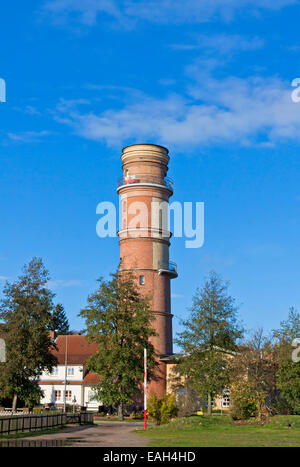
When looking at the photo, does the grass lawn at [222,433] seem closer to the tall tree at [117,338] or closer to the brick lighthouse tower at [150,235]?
the tall tree at [117,338]

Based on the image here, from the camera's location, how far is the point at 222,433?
83.3 feet

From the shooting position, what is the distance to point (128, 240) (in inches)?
2057

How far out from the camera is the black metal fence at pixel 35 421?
23.1m

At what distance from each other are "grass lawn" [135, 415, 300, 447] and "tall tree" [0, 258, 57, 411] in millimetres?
13078

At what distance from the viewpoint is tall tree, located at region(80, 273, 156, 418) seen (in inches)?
1682

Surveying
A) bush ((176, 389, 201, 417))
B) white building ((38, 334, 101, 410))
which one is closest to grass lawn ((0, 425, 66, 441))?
bush ((176, 389, 201, 417))

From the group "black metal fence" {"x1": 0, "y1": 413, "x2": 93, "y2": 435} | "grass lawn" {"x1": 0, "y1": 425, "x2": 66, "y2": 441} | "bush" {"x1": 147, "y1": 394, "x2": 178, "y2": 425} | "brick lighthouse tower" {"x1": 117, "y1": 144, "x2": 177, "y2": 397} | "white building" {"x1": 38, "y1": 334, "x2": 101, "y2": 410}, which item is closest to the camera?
"grass lawn" {"x1": 0, "y1": 425, "x2": 66, "y2": 441}

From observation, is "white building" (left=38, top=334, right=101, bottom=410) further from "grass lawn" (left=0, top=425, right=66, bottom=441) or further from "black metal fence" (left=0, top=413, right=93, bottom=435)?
"grass lawn" (left=0, top=425, right=66, bottom=441)

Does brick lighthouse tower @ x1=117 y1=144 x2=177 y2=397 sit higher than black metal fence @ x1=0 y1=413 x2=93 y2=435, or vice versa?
brick lighthouse tower @ x1=117 y1=144 x2=177 y2=397

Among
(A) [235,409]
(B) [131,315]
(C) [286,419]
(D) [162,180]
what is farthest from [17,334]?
(D) [162,180]

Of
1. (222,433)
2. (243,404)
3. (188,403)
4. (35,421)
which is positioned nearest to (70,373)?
(188,403)

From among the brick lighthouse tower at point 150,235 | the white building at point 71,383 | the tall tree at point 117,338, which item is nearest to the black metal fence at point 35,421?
the tall tree at point 117,338

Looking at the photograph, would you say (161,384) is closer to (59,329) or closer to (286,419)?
(286,419)
